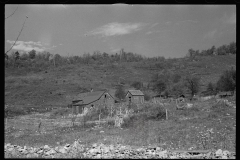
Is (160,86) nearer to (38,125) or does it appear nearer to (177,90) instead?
(177,90)

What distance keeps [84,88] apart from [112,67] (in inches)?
1595

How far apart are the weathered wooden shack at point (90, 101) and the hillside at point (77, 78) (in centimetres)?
1507

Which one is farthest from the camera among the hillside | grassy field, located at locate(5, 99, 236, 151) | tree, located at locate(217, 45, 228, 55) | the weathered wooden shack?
tree, located at locate(217, 45, 228, 55)

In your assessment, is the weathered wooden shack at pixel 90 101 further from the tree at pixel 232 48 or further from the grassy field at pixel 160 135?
the tree at pixel 232 48

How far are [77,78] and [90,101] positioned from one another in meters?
49.8

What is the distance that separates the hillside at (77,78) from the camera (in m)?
76.7

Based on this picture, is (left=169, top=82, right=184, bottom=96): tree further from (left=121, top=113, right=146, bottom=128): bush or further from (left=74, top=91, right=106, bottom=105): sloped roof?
(left=121, top=113, right=146, bottom=128): bush

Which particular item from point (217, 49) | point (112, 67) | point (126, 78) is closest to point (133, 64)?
point (112, 67)

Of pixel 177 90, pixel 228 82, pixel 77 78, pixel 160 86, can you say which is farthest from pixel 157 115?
pixel 77 78

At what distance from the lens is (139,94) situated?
224ft

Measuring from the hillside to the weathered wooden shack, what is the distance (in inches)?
593

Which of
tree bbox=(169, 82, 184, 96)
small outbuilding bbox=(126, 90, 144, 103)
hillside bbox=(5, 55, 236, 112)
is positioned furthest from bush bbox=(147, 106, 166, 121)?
hillside bbox=(5, 55, 236, 112)

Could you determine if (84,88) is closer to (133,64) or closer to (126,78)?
(126,78)

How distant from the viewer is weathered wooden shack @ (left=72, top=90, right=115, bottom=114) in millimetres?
54312
